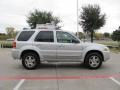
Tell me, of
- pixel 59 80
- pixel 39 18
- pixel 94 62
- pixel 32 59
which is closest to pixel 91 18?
pixel 39 18

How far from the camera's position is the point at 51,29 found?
40.6ft

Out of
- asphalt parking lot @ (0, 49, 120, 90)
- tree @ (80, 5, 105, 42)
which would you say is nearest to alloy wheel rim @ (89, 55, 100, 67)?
asphalt parking lot @ (0, 49, 120, 90)

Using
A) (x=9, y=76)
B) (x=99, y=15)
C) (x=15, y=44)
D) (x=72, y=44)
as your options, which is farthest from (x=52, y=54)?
(x=99, y=15)

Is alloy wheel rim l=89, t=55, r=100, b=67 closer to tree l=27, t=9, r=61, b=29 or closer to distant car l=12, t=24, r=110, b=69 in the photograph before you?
distant car l=12, t=24, r=110, b=69

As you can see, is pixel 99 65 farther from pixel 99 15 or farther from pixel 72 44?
pixel 99 15

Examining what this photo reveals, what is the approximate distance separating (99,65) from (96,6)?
2825cm

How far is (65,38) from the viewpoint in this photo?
12.0 metres

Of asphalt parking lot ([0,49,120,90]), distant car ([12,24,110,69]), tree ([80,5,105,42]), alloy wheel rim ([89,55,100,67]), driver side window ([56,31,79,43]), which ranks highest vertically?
tree ([80,5,105,42])

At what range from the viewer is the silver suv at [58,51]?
39.1ft

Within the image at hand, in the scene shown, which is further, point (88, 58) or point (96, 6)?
point (96, 6)

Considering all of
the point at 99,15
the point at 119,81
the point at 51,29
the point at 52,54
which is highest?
the point at 99,15

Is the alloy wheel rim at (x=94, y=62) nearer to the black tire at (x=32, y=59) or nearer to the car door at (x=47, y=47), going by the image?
the car door at (x=47, y=47)

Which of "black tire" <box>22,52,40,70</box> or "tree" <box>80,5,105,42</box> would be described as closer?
"black tire" <box>22,52,40,70</box>

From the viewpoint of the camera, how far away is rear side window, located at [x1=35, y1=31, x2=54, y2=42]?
1207cm
